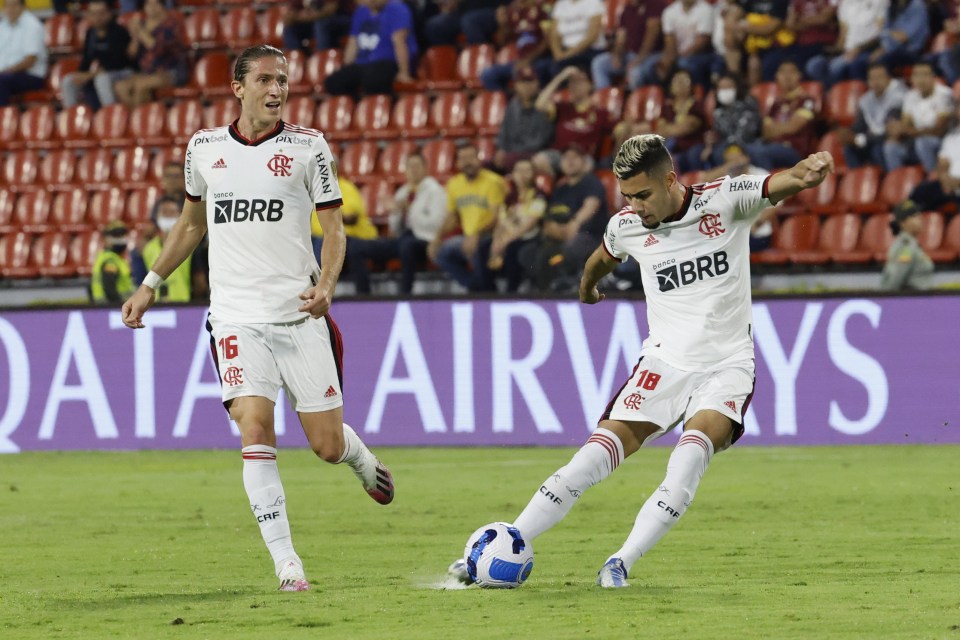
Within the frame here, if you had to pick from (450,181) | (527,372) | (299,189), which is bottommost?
(527,372)

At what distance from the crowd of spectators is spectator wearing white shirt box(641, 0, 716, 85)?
18mm

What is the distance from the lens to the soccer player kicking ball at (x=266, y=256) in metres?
7.45

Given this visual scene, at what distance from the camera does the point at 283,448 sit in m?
16.0

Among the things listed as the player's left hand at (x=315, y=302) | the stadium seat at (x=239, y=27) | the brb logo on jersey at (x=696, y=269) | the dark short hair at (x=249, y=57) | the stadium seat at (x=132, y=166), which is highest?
the dark short hair at (x=249, y=57)

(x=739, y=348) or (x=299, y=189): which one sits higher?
(x=299, y=189)

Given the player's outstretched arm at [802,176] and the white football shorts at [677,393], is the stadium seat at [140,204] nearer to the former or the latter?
the white football shorts at [677,393]

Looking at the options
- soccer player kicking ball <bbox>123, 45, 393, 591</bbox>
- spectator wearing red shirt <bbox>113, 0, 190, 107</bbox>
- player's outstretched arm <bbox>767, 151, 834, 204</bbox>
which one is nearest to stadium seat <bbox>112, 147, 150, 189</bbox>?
spectator wearing red shirt <bbox>113, 0, 190, 107</bbox>

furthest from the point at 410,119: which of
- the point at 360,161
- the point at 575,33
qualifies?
the point at 575,33

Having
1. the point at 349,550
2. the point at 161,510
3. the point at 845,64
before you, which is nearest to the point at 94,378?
the point at 161,510

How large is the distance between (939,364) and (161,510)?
687 centimetres

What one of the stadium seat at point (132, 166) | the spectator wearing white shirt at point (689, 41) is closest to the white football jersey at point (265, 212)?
the spectator wearing white shirt at point (689, 41)

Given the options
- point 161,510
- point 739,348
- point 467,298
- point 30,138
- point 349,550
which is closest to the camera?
point 739,348

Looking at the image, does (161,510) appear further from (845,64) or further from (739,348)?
(845,64)

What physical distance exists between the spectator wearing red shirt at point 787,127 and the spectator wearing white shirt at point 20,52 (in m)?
10.3
